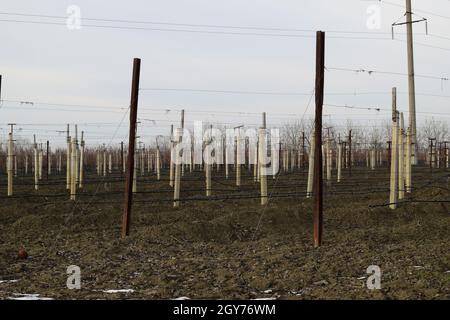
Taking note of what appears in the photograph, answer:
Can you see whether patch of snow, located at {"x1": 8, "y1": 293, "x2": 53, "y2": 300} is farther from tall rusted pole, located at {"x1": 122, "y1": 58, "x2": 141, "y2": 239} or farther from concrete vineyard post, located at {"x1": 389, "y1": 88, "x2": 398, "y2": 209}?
concrete vineyard post, located at {"x1": 389, "y1": 88, "x2": 398, "y2": 209}

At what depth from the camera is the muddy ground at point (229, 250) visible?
6281 millimetres

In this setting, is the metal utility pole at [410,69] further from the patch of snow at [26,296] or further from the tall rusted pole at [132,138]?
the patch of snow at [26,296]

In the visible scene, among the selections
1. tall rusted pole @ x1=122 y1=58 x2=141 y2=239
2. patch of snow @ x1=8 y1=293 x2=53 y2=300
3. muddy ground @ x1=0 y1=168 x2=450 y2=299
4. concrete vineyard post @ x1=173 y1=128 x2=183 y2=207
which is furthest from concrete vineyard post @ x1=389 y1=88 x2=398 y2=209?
patch of snow @ x1=8 y1=293 x2=53 y2=300

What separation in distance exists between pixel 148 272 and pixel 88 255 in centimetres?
178

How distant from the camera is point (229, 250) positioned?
9.12 metres

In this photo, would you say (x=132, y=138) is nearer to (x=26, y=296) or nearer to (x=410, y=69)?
(x=26, y=296)

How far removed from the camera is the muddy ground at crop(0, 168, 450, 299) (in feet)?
20.6

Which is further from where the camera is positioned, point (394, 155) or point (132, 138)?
point (394, 155)

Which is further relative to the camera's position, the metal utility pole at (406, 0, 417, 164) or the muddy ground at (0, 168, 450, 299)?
the metal utility pole at (406, 0, 417, 164)

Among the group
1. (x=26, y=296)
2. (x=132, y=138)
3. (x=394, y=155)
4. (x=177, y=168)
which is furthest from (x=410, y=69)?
(x=26, y=296)

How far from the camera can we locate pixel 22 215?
43.5 feet
